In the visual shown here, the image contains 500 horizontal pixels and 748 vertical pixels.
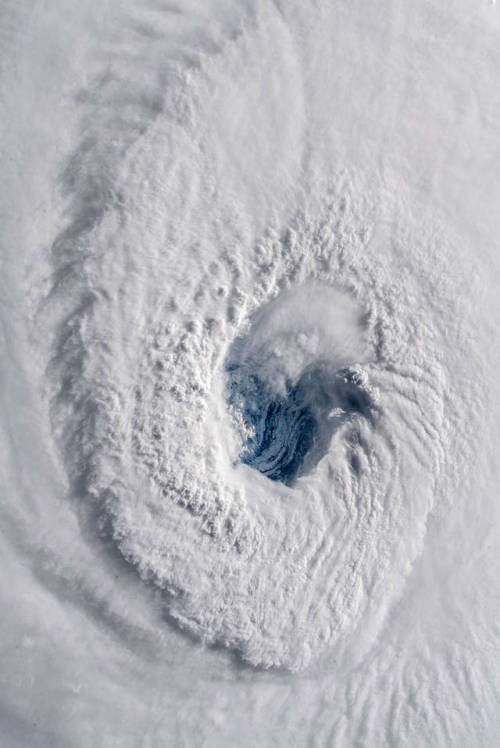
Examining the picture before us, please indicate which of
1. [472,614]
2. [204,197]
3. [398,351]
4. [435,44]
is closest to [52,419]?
[204,197]

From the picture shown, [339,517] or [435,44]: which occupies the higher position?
[435,44]

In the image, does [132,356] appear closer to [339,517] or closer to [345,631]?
[339,517]

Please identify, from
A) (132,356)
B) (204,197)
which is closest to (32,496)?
(132,356)

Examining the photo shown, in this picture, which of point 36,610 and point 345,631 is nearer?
point 36,610

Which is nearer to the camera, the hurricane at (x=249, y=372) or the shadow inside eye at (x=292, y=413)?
the hurricane at (x=249, y=372)

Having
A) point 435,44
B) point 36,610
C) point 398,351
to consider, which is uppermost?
point 435,44

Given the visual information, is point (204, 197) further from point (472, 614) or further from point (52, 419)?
point (472, 614)

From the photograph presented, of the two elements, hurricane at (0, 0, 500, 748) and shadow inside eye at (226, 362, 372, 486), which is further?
shadow inside eye at (226, 362, 372, 486)
